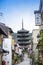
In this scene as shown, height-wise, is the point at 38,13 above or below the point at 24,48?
above

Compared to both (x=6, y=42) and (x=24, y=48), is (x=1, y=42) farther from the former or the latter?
(x=24, y=48)

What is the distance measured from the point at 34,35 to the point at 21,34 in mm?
7793

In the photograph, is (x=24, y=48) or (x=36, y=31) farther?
(x=24, y=48)

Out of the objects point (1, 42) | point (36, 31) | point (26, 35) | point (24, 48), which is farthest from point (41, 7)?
point (24, 48)

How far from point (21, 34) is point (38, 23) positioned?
A: 13.0 metres

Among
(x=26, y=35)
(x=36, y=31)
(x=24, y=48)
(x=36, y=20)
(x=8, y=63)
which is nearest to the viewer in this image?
(x=36, y=20)

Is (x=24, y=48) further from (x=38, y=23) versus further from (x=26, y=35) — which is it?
(x=38, y=23)

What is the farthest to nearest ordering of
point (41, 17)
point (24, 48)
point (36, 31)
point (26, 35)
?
1. point (24, 48)
2. point (26, 35)
3. point (36, 31)
4. point (41, 17)

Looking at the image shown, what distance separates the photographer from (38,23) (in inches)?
293

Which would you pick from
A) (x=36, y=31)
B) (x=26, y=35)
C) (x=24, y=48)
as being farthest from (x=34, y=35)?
(x=24, y=48)

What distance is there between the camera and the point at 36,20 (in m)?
7.41

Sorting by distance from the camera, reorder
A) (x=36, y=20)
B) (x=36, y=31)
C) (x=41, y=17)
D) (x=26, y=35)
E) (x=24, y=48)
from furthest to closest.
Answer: (x=24, y=48)
(x=26, y=35)
(x=36, y=31)
(x=41, y=17)
(x=36, y=20)

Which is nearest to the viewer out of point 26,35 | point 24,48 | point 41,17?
point 41,17

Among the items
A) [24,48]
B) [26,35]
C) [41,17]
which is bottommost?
[24,48]
